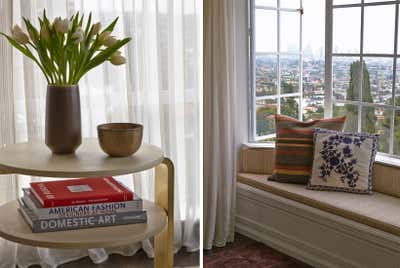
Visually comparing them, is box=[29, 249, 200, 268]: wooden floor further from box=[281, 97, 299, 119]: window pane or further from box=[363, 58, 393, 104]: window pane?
box=[363, 58, 393, 104]: window pane

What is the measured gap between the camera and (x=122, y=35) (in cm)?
324

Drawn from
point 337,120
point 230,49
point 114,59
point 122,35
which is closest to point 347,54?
point 337,120

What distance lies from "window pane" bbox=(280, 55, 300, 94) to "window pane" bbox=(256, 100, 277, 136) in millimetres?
137

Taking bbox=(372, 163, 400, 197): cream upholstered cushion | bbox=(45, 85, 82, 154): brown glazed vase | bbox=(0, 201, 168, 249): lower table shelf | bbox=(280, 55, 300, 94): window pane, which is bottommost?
bbox=(372, 163, 400, 197): cream upholstered cushion

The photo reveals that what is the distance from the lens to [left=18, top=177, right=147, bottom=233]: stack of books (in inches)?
76.2

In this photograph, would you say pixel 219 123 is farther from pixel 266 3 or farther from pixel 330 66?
pixel 266 3

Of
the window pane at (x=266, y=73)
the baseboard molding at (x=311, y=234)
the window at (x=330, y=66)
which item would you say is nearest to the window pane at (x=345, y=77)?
the window at (x=330, y=66)

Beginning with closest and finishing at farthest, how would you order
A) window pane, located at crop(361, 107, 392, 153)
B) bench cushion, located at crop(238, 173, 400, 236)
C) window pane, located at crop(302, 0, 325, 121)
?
bench cushion, located at crop(238, 173, 400, 236) < window pane, located at crop(361, 107, 392, 153) < window pane, located at crop(302, 0, 325, 121)

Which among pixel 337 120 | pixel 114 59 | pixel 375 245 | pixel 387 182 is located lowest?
pixel 375 245

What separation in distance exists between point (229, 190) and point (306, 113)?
0.83 m

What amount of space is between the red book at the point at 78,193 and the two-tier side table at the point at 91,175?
0.35 ft

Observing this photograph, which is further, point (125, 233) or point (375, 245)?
point (375, 245)

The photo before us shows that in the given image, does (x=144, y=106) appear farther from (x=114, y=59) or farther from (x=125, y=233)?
(x=125, y=233)

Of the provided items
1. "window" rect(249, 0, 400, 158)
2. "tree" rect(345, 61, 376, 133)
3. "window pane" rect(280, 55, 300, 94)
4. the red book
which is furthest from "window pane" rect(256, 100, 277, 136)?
the red book
